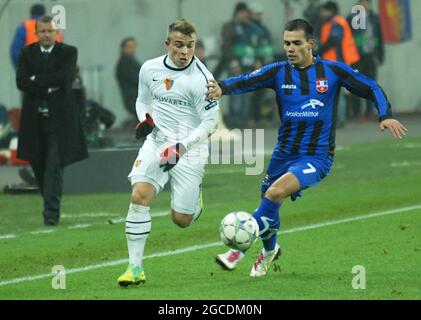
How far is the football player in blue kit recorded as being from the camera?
11750 millimetres

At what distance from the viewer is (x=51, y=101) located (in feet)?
51.5

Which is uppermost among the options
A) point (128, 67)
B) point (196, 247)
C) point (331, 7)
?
point (331, 7)

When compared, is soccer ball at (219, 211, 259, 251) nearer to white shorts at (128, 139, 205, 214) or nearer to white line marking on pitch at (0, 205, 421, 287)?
white shorts at (128, 139, 205, 214)

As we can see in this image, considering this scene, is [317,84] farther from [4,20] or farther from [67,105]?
[4,20]

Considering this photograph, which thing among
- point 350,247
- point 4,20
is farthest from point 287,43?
point 4,20

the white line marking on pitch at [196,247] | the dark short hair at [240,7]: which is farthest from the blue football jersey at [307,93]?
the dark short hair at [240,7]

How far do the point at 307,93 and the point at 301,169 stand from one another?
0.69 metres

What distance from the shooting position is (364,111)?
106ft

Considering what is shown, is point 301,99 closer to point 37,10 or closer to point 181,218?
point 181,218

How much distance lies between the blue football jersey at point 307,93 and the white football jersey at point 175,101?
229 mm

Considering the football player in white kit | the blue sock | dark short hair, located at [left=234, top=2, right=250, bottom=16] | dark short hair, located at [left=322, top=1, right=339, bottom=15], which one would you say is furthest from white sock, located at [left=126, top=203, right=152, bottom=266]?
dark short hair, located at [left=322, top=1, right=339, bottom=15]

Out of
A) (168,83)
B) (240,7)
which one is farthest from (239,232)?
(240,7)

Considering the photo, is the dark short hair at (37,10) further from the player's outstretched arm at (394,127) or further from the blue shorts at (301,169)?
the player's outstretched arm at (394,127)

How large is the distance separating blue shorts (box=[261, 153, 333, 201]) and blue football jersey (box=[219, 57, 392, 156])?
0.18 feet
